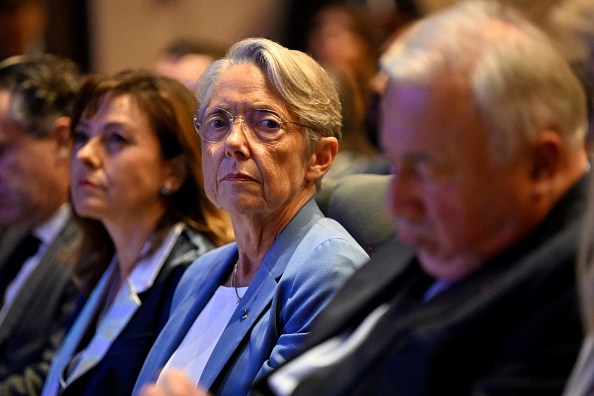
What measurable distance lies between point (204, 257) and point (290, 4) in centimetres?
349

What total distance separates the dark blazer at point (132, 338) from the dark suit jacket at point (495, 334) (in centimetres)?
129

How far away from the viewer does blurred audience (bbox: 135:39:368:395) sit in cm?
209

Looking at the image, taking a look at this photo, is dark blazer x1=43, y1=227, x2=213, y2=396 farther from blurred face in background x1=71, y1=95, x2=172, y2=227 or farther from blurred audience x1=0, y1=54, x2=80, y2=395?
blurred audience x1=0, y1=54, x2=80, y2=395

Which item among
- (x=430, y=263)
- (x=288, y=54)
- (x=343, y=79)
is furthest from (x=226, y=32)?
(x=430, y=263)

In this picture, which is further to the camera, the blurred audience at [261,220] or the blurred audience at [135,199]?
the blurred audience at [135,199]

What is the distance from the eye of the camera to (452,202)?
1327 millimetres

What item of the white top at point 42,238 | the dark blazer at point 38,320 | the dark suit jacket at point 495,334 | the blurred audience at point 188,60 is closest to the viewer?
the dark suit jacket at point 495,334

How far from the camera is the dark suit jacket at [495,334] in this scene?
1.24 meters

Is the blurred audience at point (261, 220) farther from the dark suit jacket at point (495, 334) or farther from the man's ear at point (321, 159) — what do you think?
the dark suit jacket at point (495, 334)

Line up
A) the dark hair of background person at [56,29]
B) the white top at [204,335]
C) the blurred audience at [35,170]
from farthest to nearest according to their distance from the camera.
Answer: the dark hair of background person at [56,29] → the blurred audience at [35,170] → the white top at [204,335]

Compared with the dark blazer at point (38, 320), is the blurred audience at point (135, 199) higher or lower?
higher

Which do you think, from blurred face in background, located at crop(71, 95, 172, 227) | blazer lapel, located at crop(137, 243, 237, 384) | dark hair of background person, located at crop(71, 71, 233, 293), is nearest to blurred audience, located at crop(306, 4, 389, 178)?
dark hair of background person, located at crop(71, 71, 233, 293)

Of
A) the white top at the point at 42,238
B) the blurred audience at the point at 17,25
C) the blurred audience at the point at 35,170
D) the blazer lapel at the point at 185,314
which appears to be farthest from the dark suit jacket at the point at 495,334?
the blurred audience at the point at 17,25

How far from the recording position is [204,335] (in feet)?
7.54
